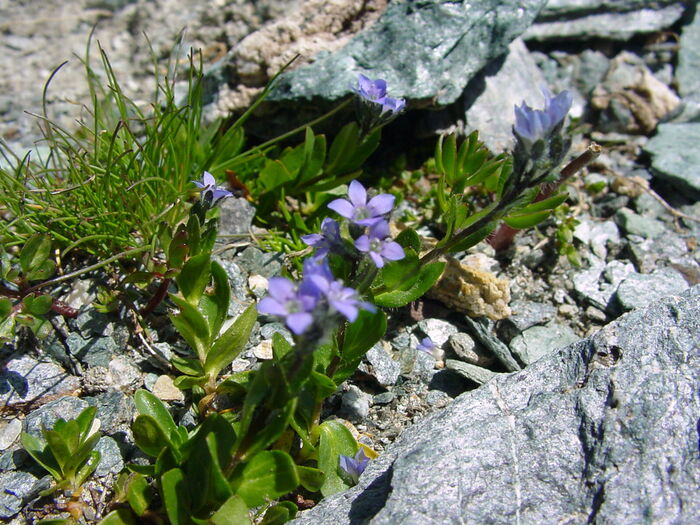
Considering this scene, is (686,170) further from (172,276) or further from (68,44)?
(68,44)

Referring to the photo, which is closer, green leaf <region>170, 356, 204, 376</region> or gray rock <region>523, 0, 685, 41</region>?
green leaf <region>170, 356, 204, 376</region>

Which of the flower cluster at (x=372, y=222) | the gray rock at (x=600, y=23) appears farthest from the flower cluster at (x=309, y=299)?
the gray rock at (x=600, y=23)

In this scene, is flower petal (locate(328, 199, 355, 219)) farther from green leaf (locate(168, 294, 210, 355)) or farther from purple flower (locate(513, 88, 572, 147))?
green leaf (locate(168, 294, 210, 355))

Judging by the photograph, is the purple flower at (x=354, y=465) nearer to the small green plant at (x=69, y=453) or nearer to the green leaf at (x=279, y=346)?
the green leaf at (x=279, y=346)

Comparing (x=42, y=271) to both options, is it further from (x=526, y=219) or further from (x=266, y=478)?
(x=526, y=219)

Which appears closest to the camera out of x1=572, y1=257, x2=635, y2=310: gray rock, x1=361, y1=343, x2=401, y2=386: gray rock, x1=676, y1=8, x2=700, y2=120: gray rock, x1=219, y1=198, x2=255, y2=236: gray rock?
x1=361, y1=343, x2=401, y2=386: gray rock

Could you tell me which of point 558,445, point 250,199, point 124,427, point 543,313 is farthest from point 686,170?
point 124,427

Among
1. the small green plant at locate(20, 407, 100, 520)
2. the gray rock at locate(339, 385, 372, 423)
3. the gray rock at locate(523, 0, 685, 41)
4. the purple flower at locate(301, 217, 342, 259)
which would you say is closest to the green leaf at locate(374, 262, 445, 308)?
the gray rock at locate(339, 385, 372, 423)
